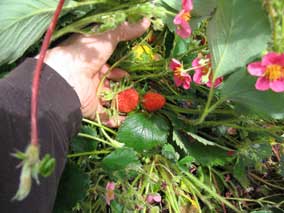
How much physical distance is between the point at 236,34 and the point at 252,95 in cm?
12

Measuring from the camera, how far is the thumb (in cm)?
80

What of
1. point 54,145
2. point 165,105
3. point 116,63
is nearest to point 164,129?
point 165,105

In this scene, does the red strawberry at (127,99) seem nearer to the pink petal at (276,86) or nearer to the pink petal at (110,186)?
the pink petal at (110,186)

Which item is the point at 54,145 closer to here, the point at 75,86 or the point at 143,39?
the point at 75,86

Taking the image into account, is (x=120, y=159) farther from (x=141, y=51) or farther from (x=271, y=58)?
(x=271, y=58)

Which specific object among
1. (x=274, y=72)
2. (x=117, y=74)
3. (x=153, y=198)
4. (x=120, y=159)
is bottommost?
(x=153, y=198)

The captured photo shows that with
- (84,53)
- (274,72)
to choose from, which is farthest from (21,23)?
(274,72)

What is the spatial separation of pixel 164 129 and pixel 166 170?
0.33 ft

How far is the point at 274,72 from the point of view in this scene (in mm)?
587

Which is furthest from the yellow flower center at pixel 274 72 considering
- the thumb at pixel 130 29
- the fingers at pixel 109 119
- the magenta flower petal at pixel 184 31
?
the fingers at pixel 109 119

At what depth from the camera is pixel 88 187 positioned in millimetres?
866

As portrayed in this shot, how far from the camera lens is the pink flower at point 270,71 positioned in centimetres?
56

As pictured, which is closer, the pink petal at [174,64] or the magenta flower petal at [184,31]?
the magenta flower petal at [184,31]

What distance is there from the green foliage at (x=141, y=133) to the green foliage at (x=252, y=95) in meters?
0.20
